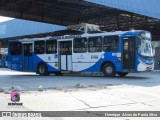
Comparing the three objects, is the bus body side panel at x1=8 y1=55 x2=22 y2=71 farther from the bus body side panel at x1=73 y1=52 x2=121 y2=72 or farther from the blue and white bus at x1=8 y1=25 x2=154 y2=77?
the bus body side panel at x1=73 y1=52 x2=121 y2=72

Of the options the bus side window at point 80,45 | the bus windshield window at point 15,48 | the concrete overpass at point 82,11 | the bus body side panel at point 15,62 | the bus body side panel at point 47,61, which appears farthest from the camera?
the concrete overpass at point 82,11

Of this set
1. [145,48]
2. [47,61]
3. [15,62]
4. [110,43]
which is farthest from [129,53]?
[15,62]

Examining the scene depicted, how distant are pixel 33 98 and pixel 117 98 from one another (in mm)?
2864

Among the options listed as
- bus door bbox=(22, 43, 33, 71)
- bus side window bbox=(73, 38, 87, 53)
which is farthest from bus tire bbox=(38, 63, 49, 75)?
bus side window bbox=(73, 38, 87, 53)

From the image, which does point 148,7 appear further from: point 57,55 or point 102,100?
point 102,100

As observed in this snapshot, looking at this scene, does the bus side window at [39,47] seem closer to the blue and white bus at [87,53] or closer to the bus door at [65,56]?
the blue and white bus at [87,53]

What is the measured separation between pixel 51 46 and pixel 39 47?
1241 mm

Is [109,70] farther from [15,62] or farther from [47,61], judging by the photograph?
[15,62]

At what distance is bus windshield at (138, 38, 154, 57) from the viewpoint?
19.4 metres

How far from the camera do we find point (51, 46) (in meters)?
23.5

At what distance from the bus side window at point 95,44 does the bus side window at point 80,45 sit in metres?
0.43

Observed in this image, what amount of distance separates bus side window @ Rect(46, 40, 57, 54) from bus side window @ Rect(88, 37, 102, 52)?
321cm

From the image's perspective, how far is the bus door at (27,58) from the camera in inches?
966

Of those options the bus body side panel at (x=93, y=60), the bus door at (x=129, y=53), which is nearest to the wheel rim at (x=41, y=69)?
the bus body side panel at (x=93, y=60)
